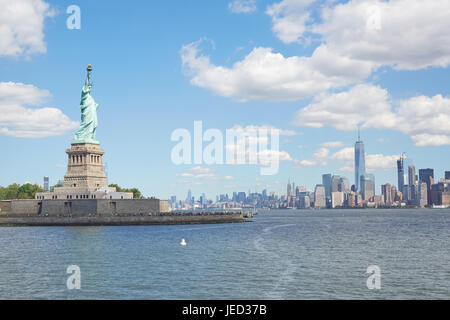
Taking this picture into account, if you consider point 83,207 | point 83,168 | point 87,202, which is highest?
point 83,168

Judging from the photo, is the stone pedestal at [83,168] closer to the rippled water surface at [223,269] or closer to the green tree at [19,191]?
the green tree at [19,191]

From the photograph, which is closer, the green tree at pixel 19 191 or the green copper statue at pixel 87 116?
the green copper statue at pixel 87 116

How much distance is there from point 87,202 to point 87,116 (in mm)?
23079

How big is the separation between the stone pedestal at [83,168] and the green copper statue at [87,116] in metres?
2.16

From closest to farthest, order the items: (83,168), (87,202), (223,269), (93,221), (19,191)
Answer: (223,269) → (93,221) → (87,202) → (83,168) → (19,191)

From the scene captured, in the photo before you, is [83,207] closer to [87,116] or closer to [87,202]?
[87,202]

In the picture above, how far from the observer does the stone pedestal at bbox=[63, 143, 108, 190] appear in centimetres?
11519

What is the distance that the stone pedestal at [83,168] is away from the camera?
4535 inches

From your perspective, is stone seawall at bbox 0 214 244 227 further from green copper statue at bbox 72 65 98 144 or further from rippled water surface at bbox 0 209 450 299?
rippled water surface at bbox 0 209 450 299

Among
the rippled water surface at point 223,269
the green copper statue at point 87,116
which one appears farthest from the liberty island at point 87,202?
the rippled water surface at point 223,269

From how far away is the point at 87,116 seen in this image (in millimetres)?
121250

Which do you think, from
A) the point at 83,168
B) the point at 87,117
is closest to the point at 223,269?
the point at 83,168
